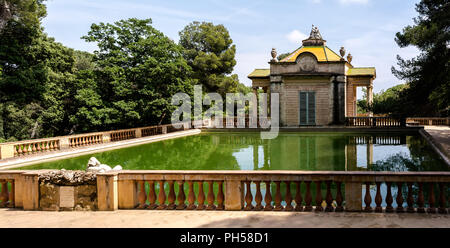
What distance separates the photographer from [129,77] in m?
23.5

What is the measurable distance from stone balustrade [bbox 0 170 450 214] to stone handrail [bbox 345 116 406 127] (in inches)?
866

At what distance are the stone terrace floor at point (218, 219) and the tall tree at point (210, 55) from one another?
92.2ft

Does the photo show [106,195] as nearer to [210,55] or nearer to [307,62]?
[307,62]

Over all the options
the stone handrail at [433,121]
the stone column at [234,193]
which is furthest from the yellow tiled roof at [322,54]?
the stone column at [234,193]

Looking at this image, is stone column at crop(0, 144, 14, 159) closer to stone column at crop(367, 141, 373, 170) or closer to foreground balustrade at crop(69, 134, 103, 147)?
foreground balustrade at crop(69, 134, 103, 147)

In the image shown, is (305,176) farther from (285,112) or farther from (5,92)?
(285,112)

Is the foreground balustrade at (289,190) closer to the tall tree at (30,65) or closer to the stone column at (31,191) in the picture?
the stone column at (31,191)

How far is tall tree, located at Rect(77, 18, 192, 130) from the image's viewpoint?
21.8 m

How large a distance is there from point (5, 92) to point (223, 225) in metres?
20.0

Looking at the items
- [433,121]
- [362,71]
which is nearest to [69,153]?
[362,71]

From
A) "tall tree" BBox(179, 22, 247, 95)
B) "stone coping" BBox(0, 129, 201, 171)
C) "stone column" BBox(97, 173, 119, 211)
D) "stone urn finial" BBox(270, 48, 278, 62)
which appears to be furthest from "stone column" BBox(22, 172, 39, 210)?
"tall tree" BBox(179, 22, 247, 95)

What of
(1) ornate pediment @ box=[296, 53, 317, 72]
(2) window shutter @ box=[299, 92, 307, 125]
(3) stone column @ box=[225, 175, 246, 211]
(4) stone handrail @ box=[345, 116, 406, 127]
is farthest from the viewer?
(2) window shutter @ box=[299, 92, 307, 125]
